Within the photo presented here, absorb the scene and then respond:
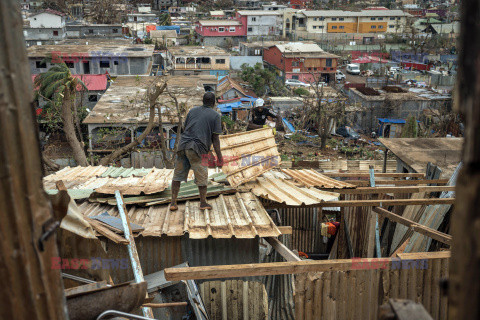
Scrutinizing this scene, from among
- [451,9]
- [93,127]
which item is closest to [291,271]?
[93,127]

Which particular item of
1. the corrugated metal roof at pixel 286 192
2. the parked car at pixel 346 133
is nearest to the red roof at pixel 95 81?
the parked car at pixel 346 133

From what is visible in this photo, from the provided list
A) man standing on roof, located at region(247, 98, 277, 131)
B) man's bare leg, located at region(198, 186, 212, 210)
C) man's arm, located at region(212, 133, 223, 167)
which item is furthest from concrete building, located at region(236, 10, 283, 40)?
man's bare leg, located at region(198, 186, 212, 210)

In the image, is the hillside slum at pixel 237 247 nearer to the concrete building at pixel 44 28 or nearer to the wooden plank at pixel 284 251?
the wooden plank at pixel 284 251

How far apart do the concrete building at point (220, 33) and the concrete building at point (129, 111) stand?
2639 cm

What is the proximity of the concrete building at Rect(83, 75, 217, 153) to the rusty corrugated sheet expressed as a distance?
34.8ft

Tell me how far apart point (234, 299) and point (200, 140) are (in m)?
1.98

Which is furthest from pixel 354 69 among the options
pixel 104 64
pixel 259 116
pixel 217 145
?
pixel 217 145

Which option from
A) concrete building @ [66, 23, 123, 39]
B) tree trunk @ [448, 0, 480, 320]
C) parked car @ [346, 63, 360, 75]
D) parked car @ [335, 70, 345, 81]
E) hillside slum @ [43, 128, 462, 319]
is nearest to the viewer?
A: tree trunk @ [448, 0, 480, 320]

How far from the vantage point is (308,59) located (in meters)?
42.2

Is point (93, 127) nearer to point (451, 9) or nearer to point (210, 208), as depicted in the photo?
point (210, 208)

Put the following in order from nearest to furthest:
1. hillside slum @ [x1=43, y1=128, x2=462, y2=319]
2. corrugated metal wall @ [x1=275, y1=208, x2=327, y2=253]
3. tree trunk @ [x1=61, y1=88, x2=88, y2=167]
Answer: hillside slum @ [x1=43, y1=128, x2=462, y2=319] < corrugated metal wall @ [x1=275, y1=208, x2=327, y2=253] < tree trunk @ [x1=61, y1=88, x2=88, y2=167]

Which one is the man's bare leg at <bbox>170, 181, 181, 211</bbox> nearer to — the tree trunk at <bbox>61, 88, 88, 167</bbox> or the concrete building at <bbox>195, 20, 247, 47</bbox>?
the tree trunk at <bbox>61, 88, 88, 167</bbox>

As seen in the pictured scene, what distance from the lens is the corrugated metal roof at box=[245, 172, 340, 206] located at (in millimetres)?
5445

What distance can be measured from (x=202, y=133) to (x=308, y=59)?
127ft
